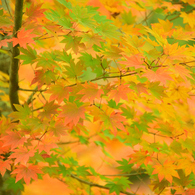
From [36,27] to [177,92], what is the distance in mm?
930

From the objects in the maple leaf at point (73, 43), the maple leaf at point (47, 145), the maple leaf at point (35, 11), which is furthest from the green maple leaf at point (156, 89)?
the maple leaf at point (35, 11)

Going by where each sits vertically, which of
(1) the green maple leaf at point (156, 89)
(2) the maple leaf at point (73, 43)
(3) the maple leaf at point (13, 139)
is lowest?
(3) the maple leaf at point (13, 139)

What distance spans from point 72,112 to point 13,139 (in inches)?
12.1

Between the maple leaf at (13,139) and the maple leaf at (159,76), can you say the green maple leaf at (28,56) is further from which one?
the maple leaf at (159,76)

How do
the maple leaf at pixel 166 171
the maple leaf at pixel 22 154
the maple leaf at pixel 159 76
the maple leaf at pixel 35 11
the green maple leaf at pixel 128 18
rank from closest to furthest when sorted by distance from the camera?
the maple leaf at pixel 159 76, the maple leaf at pixel 22 154, the maple leaf at pixel 35 11, the maple leaf at pixel 166 171, the green maple leaf at pixel 128 18

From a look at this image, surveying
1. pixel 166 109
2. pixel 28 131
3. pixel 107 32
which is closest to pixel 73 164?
pixel 28 131

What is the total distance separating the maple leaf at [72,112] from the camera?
946 millimetres

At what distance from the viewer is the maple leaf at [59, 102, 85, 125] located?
0.95 m

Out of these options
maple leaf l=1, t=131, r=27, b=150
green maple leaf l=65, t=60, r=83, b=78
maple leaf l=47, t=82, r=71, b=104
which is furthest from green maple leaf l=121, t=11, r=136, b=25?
maple leaf l=1, t=131, r=27, b=150

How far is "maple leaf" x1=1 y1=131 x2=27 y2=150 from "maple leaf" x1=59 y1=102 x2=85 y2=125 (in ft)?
0.71

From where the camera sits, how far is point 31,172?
1006 millimetres

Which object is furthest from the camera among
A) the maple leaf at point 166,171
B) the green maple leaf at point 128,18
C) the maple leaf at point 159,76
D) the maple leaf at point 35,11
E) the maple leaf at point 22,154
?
the green maple leaf at point 128,18

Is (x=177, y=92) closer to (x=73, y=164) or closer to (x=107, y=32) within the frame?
(x=107, y=32)

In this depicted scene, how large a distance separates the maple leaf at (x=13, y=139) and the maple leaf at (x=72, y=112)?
216 mm
